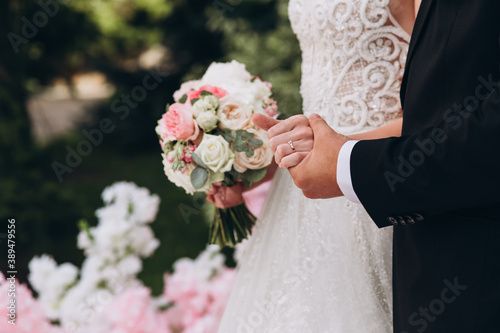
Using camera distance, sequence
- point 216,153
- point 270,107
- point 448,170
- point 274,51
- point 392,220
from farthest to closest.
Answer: point 274,51
point 270,107
point 216,153
point 392,220
point 448,170

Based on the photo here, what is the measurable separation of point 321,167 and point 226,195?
666 millimetres

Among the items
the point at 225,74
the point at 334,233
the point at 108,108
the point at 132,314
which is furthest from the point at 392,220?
the point at 108,108

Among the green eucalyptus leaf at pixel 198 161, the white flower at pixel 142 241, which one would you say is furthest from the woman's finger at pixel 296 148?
the white flower at pixel 142 241

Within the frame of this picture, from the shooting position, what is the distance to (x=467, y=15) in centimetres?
103

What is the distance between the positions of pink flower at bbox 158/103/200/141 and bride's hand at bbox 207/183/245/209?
9.5 inches

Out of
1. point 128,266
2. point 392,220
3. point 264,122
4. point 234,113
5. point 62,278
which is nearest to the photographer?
point 392,220

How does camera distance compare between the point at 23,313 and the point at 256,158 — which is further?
the point at 23,313

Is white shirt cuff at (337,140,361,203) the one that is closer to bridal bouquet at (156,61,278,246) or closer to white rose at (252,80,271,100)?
bridal bouquet at (156,61,278,246)

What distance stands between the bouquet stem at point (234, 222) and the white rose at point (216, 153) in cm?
41

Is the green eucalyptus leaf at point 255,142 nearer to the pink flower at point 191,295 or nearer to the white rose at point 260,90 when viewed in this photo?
the white rose at point 260,90

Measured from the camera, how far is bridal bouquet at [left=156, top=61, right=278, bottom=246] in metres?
1.56

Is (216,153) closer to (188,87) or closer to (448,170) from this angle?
(188,87)

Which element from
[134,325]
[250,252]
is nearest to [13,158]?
[134,325]

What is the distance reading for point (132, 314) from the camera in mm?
2252
